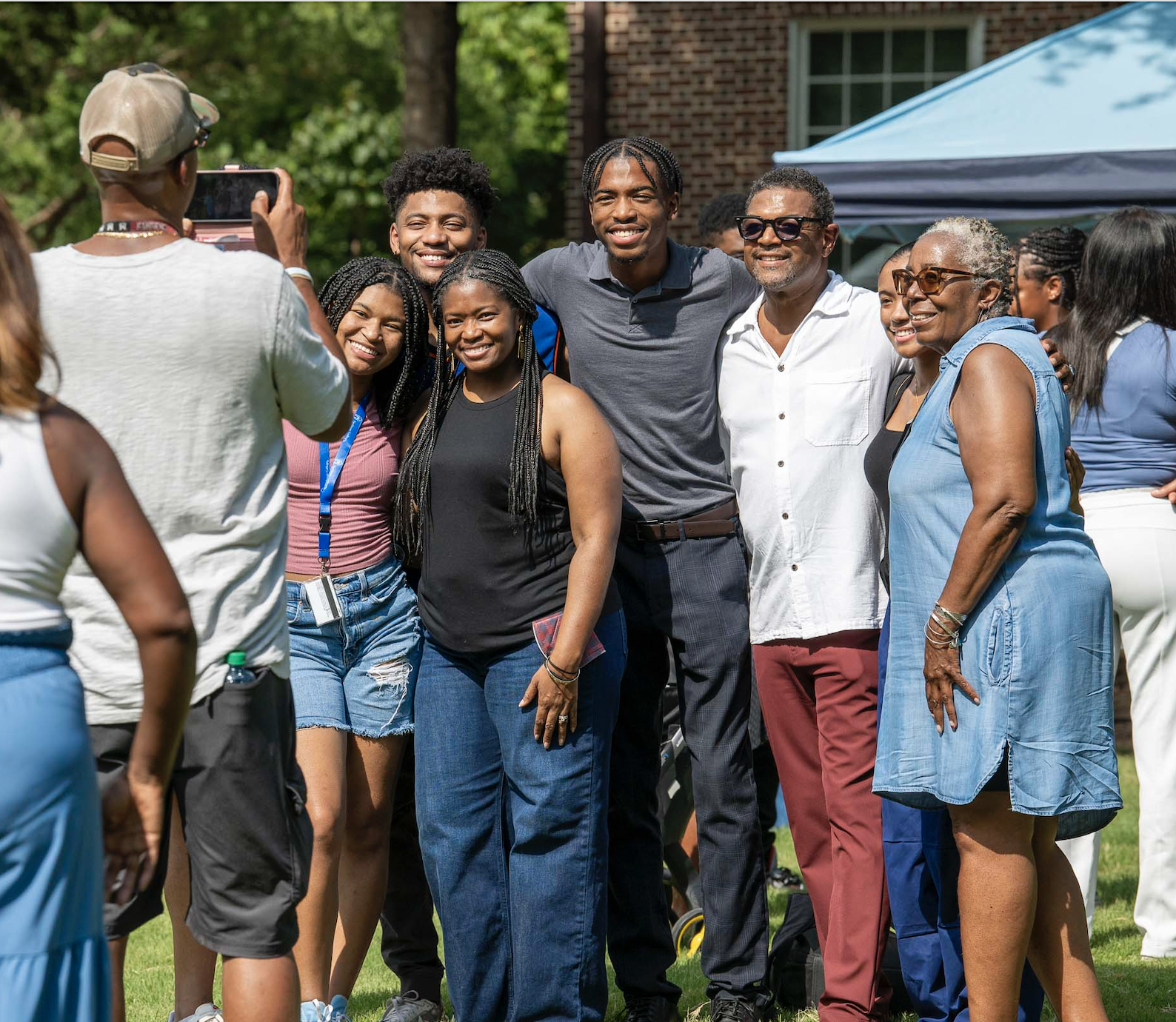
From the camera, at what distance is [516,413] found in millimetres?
3996

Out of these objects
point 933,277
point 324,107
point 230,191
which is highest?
point 324,107

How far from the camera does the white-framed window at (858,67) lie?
470 inches

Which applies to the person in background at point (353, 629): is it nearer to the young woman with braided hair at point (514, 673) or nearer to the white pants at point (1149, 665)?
the young woman with braided hair at point (514, 673)

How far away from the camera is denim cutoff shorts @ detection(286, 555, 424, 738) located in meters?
4.12

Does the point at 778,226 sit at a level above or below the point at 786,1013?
above

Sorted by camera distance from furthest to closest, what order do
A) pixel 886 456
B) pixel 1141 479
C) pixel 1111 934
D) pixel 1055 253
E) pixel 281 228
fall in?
1. pixel 1055 253
2. pixel 1111 934
3. pixel 1141 479
4. pixel 886 456
5. pixel 281 228

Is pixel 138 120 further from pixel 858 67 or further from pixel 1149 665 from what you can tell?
pixel 858 67

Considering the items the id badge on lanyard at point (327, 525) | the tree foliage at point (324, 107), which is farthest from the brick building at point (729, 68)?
the tree foliage at point (324, 107)

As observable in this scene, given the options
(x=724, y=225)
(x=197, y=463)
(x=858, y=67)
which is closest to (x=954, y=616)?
(x=197, y=463)

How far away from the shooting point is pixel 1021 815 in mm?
3645

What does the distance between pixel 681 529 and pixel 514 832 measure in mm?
1030

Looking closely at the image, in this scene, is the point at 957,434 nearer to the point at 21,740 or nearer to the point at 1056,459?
the point at 1056,459

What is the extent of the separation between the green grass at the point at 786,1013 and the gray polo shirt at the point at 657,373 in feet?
5.33

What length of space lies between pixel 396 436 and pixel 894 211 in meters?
3.59
